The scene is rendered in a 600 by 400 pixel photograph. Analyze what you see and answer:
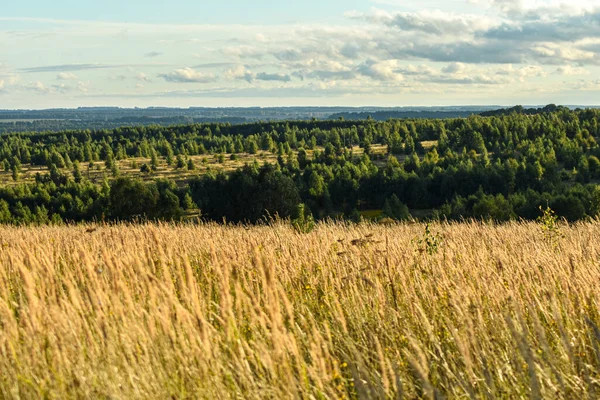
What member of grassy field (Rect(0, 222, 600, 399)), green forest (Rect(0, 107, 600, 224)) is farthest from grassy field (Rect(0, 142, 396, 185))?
grassy field (Rect(0, 222, 600, 399))

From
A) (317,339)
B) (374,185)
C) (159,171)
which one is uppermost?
(317,339)

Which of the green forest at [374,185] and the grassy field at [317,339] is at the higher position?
the grassy field at [317,339]

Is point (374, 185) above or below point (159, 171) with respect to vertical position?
above

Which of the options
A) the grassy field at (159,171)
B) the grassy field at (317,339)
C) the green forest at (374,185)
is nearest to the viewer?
the grassy field at (317,339)

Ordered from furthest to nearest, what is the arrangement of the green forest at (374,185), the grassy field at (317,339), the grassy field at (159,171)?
1. the grassy field at (159,171)
2. the green forest at (374,185)
3. the grassy field at (317,339)

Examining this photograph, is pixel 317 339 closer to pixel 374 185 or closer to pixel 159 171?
pixel 374 185

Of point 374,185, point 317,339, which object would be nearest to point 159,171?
point 374,185

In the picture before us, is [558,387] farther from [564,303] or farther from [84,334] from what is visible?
[84,334]

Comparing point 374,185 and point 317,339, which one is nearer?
point 317,339

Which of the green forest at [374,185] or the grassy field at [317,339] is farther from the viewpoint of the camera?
the green forest at [374,185]

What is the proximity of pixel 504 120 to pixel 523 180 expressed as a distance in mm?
83331

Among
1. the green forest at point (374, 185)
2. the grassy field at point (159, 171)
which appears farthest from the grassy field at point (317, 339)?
the grassy field at point (159, 171)

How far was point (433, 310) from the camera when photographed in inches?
173

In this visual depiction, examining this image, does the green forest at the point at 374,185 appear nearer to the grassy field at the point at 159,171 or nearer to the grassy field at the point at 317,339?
the grassy field at the point at 159,171
